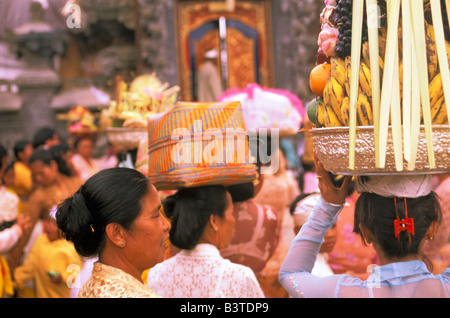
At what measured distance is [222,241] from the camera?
2369 mm

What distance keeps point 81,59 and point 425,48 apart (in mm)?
9550

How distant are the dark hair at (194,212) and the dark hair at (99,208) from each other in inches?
28.5

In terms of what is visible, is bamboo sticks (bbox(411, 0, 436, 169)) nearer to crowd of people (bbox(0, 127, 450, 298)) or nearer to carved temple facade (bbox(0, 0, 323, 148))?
crowd of people (bbox(0, 127, 450, 298))

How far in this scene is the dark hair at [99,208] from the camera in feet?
5.11

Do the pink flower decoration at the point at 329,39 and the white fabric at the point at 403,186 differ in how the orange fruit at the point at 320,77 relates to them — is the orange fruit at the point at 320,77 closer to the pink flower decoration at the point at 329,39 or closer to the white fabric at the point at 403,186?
the pink flower decoration at the point at 329,39

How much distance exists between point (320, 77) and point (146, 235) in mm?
643

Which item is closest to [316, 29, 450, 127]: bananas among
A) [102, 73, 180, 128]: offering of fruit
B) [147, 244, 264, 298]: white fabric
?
[147, 244, 264, 298]: white fabric

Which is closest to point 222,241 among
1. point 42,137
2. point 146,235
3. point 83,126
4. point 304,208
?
point 304,208

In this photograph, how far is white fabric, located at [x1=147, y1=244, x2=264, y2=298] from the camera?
2.16 metres

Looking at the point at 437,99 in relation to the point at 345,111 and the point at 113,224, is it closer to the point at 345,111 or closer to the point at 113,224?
the point at 345,111

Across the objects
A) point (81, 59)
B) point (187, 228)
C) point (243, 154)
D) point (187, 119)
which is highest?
point (81, 59)

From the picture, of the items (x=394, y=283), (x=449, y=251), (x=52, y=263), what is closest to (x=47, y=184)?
(x=52, y=263)

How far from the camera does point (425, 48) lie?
4.25ft
